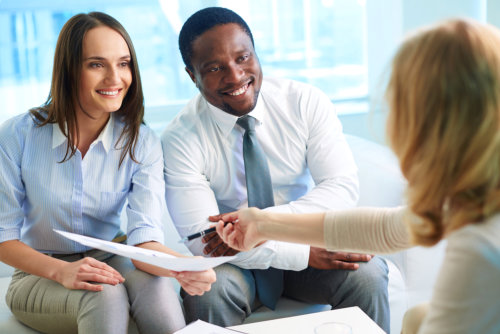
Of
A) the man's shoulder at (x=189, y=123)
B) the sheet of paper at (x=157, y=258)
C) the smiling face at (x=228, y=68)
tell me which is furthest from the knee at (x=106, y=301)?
the smiling face at (x=228, y=68)

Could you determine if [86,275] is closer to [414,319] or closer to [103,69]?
[103,69]

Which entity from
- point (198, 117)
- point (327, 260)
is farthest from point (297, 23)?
point (327, 260)

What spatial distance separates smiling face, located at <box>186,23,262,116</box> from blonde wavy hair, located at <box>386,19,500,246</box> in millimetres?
1047

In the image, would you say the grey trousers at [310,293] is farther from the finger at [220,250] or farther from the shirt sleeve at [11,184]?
the shirt sleeve at [11,184]

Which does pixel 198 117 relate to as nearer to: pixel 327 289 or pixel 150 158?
pixel 150 158

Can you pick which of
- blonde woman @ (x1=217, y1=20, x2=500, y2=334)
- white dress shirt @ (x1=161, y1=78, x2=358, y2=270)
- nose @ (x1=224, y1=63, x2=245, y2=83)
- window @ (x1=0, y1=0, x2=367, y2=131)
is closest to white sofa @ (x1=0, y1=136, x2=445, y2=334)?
white dress shirt @ (x1=161, y1=78, x2=358, y2=270)

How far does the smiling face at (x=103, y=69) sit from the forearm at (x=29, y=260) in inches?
18.4

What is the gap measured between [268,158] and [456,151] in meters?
1.19

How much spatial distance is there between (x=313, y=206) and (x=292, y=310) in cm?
33

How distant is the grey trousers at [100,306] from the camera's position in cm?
152

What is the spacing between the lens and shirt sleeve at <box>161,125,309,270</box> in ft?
5.90

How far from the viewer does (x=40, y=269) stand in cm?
164

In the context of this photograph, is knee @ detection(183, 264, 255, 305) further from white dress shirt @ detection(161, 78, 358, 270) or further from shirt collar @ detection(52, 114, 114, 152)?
shirt collar @ detection(52, 114, 114, 152)

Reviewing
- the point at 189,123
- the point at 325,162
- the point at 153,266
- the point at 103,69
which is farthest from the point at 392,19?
the point at 153,266
